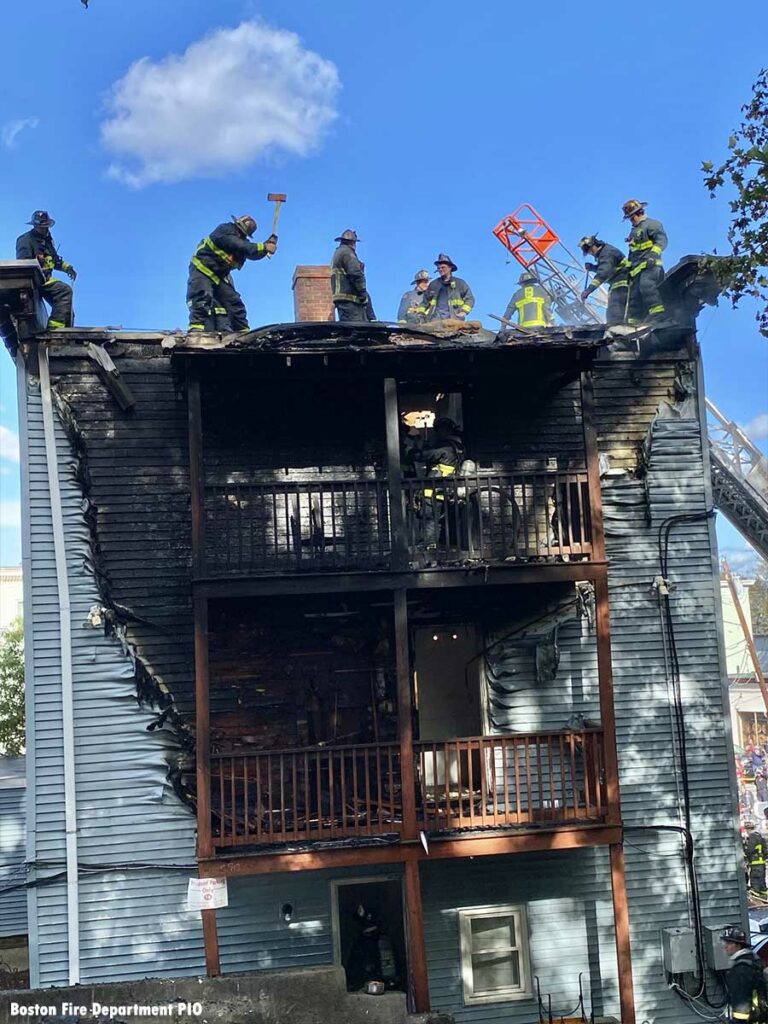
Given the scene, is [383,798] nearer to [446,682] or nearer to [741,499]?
[446,682]

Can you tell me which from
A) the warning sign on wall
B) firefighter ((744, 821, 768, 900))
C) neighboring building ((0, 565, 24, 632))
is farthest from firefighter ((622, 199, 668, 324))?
neighboring building ((0, 565, 24, 632))

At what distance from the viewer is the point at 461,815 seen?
33.3 ft

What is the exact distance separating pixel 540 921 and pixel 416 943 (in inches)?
89.0

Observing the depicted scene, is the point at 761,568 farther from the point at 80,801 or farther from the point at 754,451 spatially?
the point at 80,801

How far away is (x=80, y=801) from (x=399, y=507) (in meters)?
4.94

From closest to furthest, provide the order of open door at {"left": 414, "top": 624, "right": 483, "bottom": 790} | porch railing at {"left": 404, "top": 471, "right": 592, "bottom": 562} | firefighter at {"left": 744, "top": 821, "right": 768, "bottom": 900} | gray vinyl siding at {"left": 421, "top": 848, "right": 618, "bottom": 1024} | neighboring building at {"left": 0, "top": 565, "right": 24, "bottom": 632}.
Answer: porch railing at {"left": 404, "top": 471, "right": 592, "bottom": 562} → gray vinyl siding at {"left": 421, "top": 848, "right": 618, "bottom": 1024} → open door at {"left": 414, "top": 624, "right": 483, "bottom": 790} → firefighter at {"left": 744, "top": 821, "right": 768, "bottom": 900} → neighboring building at {"left": 0, "top": 565, "right": 24, "bottom": 632}

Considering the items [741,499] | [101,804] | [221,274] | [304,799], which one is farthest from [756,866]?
[221,274]

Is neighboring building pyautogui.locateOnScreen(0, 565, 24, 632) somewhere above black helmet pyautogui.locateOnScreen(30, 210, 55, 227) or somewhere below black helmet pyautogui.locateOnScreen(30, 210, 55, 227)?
above

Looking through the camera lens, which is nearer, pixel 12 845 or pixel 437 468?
pixel 437 468

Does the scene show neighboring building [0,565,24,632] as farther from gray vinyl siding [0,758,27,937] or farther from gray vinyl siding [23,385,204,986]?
gray vinyl siding [23,385,204,986]

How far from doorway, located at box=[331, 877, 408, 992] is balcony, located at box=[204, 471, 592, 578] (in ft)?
12.8

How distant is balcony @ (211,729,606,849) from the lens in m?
9.91

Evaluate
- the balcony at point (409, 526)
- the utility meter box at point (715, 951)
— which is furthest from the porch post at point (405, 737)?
the utility meter box at point (715, 951)

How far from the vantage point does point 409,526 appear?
35.3 feet
